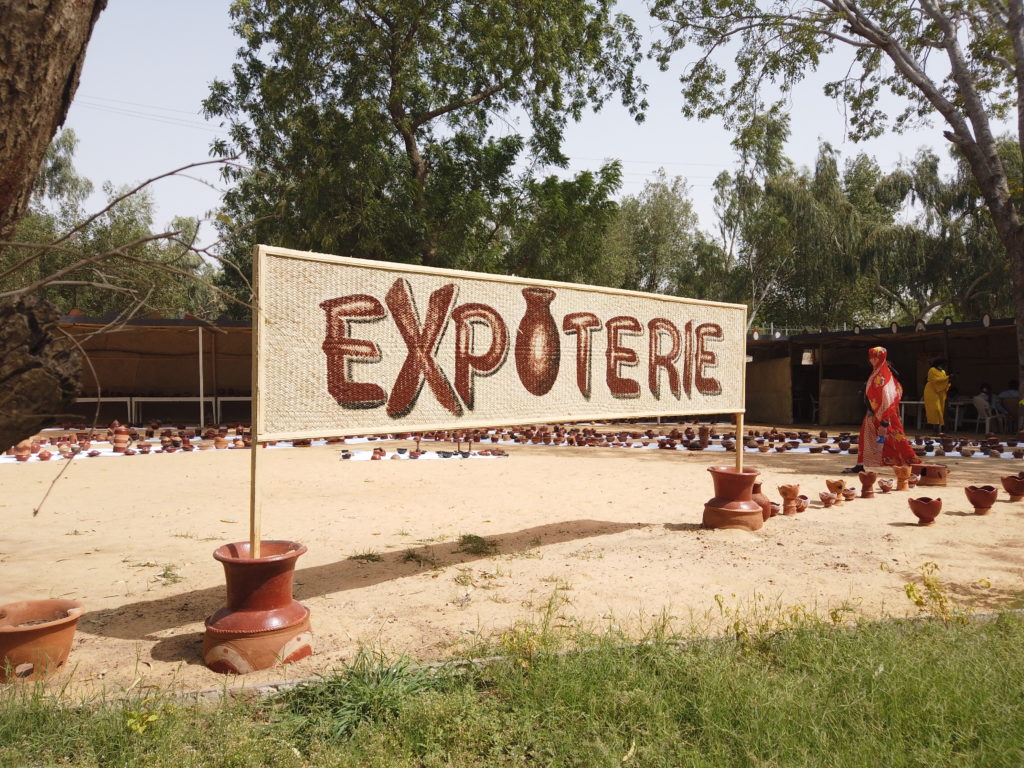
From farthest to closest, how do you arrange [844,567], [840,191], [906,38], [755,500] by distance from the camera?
1. [840,191]
2. [906,38]
3. [755,500]
4. [844,567]

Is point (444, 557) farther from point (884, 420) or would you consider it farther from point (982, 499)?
point (884, 420)

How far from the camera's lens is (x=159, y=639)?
385 centimetres

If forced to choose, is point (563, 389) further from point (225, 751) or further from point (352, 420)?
point (225, 751)

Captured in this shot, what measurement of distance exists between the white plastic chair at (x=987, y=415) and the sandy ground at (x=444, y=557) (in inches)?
348

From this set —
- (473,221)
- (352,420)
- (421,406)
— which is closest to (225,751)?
(352,420)

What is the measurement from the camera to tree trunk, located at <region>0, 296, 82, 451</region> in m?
1.82

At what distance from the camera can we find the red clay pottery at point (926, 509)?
6359mm

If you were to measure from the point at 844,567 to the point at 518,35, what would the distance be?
54.9 feet

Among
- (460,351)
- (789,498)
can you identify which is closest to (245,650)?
(460,351)

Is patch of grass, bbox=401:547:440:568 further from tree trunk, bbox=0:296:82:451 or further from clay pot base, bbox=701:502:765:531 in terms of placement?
tree trunk, bbox=0:296:82:451

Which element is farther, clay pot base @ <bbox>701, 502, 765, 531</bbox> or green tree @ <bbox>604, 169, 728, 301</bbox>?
green tree @ <bbox>604, 169, 728, 301</bbox>

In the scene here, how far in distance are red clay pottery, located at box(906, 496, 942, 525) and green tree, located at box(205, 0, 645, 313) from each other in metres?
13.9

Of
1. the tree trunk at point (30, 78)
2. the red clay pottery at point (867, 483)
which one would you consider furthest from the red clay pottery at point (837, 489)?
the tree trunk at point (30, 78)

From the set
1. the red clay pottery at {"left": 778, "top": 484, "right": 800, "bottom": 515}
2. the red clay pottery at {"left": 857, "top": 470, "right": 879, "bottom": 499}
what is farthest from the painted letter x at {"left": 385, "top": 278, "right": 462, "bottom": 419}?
the red clay pottery at {"left": 857, "top": 470, "right": 879, "bottom": 499}
